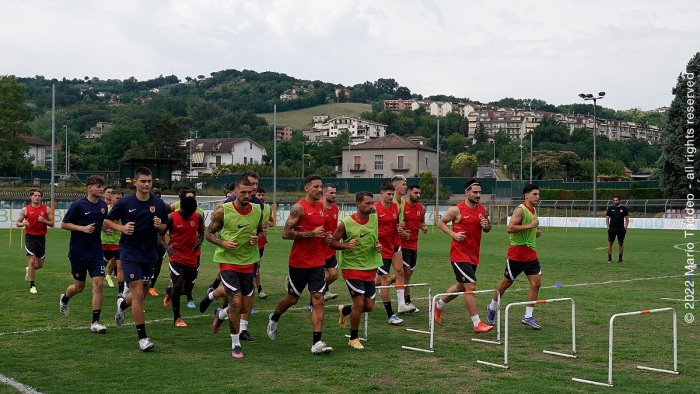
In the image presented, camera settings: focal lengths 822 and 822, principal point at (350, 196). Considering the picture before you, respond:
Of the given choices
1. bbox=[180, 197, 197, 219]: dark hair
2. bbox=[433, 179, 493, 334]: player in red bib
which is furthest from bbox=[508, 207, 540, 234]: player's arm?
bbox=[180, 197, 197, 219]: dark hair

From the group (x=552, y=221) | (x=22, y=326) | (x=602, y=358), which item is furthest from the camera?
(x=552, y=221)

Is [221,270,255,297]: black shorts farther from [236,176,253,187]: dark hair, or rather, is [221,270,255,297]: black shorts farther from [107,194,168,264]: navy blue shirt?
[107,194,168,264]: navy blue shirt

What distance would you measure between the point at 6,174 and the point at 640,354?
3567 inches

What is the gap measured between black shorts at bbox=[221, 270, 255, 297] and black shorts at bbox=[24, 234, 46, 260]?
8411 millimetres

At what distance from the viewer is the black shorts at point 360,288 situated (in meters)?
11.0

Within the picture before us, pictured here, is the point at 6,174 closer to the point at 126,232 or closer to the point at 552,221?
the point at 552,221

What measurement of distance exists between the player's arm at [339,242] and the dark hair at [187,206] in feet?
10.7

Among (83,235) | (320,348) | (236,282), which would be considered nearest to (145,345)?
(236,282)

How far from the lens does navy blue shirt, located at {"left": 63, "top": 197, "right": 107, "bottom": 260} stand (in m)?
12.5

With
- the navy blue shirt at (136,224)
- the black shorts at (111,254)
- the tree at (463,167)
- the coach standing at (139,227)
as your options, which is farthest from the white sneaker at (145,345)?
the tree at (463,167)

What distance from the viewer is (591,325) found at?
42.8 ft

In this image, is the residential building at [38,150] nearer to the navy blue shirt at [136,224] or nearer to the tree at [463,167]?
the tree at [463,167]

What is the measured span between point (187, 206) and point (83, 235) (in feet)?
5.71

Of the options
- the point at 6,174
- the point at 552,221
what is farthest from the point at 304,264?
the point at 6,174
